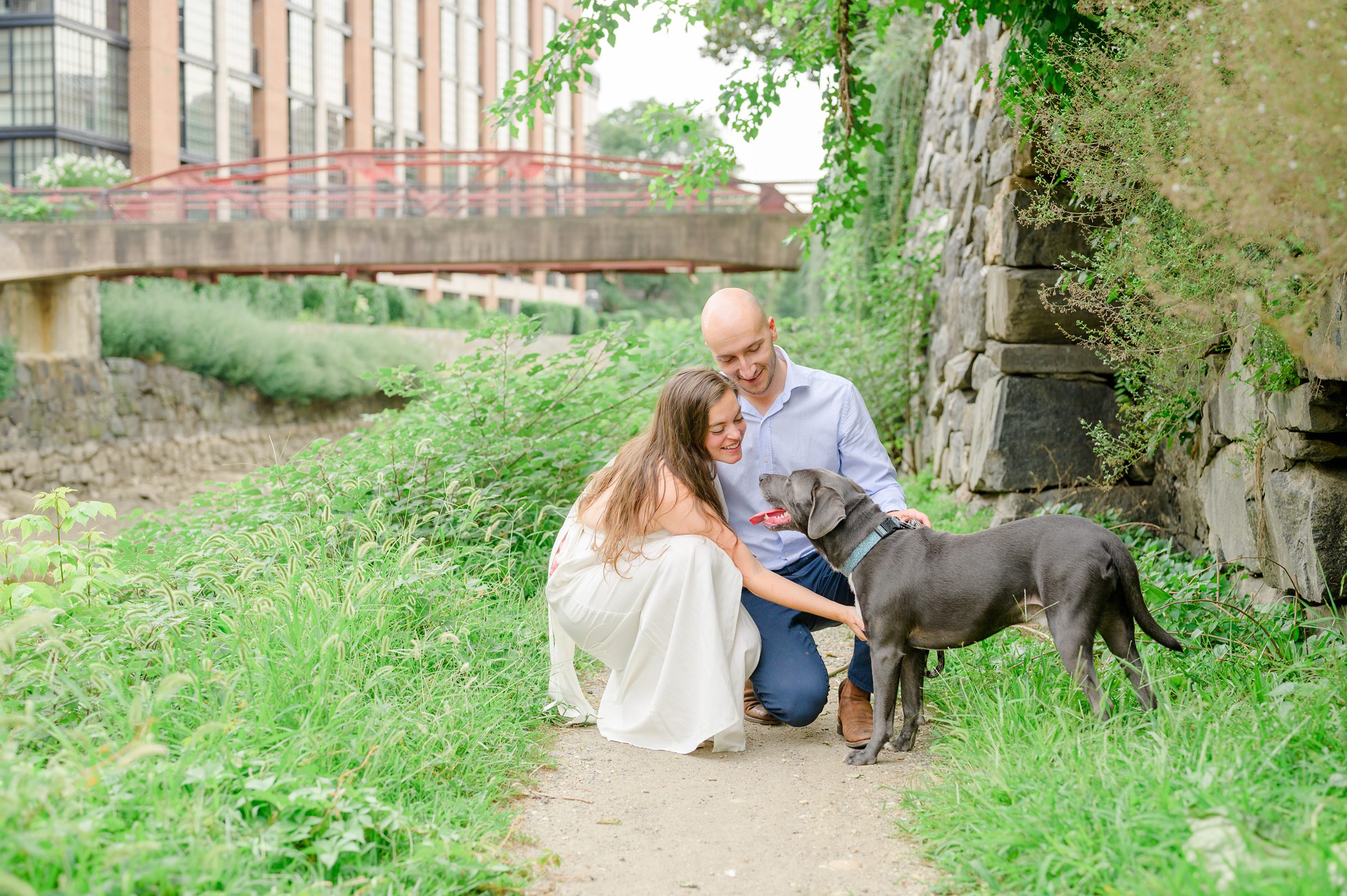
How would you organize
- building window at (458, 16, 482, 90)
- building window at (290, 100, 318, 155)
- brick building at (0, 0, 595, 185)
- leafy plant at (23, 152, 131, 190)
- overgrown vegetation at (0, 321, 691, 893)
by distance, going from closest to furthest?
1. overgrown vegetation at (0, 321, 691, 893)
2. leafy plant at (23, 152, 131, 190)
3. brick building at (0, 0, 595, 185)
4. building window at (290, 100, 318, 155)
5. building window at (458, 16, 482, 90)

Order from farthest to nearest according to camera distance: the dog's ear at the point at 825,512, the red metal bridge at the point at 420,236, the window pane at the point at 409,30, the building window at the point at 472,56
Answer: the building window at the point at 472,56, the window pane at the point at 409,30, the red metal bridge at the point at 420,236, the dog's ear at the point at 825,512

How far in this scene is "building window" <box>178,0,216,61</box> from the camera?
28.2 metres

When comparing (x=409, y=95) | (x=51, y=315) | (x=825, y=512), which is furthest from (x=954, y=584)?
(x=409, y=95)

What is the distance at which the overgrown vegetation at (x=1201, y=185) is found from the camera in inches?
98.3

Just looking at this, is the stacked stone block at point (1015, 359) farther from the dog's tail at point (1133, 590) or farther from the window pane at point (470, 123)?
the window pane at point (470, 123)

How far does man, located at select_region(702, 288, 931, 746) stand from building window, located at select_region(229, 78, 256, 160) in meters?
30.1

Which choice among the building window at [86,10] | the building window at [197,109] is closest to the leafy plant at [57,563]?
the building window at [86,10]

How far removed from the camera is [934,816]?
117 inches

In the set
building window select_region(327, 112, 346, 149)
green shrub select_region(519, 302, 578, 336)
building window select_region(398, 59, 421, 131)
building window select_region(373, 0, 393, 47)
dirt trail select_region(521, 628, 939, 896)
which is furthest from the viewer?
green shrub select_region(519, 302, 578, 336)

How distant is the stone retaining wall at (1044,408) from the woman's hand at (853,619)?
67.2 inches

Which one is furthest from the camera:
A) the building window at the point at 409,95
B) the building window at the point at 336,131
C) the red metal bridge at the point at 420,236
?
the building window at the point at 409,95

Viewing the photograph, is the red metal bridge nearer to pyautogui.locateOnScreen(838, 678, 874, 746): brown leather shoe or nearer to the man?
the man

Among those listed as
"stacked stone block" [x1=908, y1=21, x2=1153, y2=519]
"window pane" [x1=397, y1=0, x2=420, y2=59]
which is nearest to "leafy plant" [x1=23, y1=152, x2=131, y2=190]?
"window pane" [x1=397, y1=0, x2=420, y2=59]

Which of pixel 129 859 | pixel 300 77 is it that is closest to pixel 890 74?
pixel 129 859
